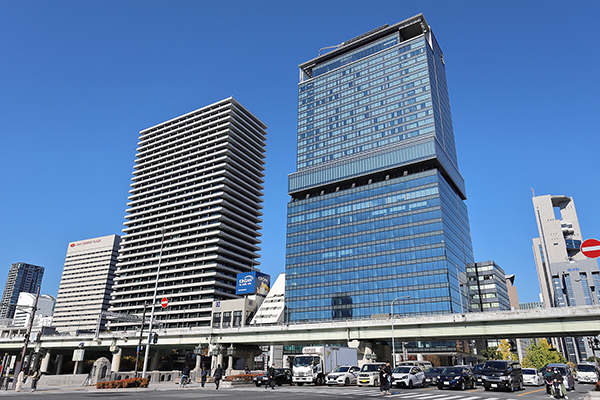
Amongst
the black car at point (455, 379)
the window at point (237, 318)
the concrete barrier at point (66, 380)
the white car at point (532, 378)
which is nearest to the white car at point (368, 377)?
the black car at point (455, 379)

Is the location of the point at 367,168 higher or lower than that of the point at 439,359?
higher

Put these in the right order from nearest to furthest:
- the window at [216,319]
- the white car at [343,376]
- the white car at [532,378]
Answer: the white car at [343,376]
the white car at [532,378]
the window at [216,319]

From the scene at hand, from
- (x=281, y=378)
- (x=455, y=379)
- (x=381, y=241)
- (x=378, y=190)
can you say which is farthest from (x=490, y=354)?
(x=281, y=378)

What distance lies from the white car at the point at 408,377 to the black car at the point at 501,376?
17.9ft

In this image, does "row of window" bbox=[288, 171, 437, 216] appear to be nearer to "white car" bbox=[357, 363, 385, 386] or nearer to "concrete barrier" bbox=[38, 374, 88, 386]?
"white car" bbox=[357, 363, 385, 386]

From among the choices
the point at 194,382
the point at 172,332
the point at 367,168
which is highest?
the point at 367,168

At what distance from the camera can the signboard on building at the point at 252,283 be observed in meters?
117

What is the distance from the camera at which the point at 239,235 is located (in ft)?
472

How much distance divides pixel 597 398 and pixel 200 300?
119844 millimetres

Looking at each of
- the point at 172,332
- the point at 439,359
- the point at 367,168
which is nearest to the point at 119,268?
the point at 172,332

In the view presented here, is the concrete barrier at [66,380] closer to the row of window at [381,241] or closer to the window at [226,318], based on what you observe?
the window at [226,318]

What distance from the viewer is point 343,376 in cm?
3409

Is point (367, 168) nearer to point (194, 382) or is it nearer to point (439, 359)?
point (439, 359)

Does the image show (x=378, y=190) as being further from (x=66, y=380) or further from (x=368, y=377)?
(x=66, y=380)
